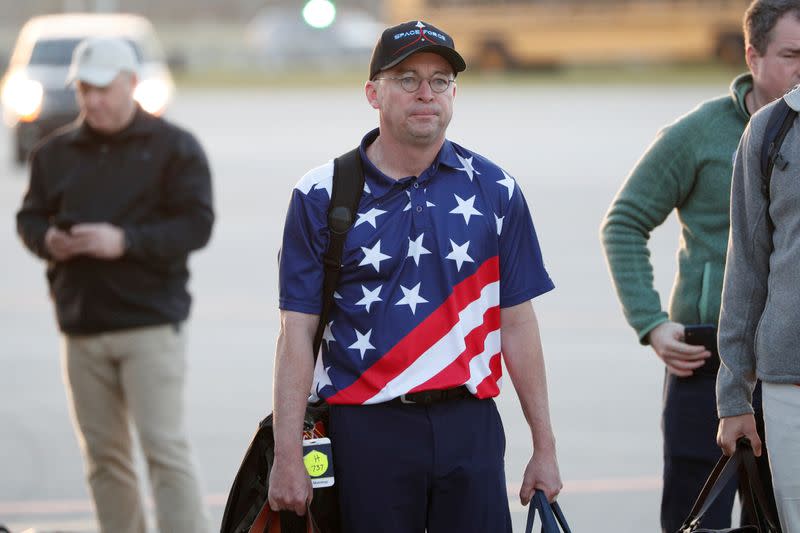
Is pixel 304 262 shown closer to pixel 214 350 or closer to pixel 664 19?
pixel 214 350

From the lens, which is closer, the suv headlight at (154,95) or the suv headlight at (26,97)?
the suv headlight at (154,95)

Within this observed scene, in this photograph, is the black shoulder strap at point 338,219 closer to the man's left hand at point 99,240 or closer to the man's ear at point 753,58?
the man's ear at point 753,58

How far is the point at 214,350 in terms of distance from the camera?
33.9ft

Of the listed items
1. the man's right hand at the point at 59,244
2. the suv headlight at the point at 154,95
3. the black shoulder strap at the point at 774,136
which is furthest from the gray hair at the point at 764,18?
the suv headlight at the point at 154,95

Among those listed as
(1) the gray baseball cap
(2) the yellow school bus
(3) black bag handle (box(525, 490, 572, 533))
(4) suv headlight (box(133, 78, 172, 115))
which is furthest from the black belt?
(2) the yellow school bus

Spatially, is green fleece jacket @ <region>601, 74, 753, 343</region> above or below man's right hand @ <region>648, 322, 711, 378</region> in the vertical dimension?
above

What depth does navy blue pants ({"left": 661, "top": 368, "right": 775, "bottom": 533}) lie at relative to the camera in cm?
470

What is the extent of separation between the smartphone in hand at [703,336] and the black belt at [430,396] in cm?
112

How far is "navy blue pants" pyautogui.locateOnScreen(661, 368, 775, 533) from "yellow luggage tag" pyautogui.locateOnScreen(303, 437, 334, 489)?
4.61 feet

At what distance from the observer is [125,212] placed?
19.3 ft

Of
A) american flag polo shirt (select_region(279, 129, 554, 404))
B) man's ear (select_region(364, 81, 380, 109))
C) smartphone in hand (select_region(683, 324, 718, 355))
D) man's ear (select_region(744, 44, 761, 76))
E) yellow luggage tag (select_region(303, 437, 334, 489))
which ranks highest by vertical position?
man's ear (select_region(744, 44, 761, 76))

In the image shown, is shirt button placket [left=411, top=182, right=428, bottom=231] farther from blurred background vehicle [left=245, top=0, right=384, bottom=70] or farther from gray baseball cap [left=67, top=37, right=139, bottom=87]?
blurred background vehicle [left=245, top=0, right=384, bottom=70]

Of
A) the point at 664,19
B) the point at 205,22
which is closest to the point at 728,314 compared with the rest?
the point at 664,19

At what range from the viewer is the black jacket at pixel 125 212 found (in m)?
5.80
